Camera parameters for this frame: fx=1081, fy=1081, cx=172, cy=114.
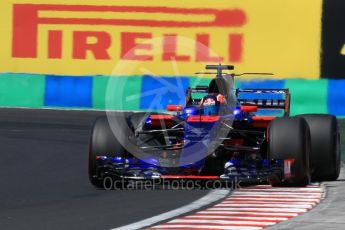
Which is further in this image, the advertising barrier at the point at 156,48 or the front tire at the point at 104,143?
the advertising barrier at the point at 156,48

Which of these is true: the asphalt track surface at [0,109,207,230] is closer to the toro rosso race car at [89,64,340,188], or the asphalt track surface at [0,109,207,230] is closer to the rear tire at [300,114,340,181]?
the toro rosso race car at [89,64,340,188]

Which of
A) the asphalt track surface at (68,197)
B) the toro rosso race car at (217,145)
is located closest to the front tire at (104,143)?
the toro rosso race car at (217,145)

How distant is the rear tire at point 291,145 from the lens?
11852 mm

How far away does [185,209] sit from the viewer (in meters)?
10.5

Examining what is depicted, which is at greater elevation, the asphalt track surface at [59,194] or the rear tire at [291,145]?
the rear tire at [291,145]

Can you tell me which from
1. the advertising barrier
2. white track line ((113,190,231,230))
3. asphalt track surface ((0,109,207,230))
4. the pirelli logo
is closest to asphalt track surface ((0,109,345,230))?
asphalt track surface ((0,109,207,230))

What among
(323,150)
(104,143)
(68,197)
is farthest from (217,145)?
(68,197)

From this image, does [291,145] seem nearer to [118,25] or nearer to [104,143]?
[104,143]

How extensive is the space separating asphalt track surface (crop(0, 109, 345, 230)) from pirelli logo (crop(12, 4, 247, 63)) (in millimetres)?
7703

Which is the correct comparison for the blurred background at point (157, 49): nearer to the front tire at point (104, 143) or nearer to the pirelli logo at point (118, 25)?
the pirelli logo at point (118, 25)

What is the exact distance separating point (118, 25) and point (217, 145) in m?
14.2

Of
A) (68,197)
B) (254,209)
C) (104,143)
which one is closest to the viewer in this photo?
(254,209)

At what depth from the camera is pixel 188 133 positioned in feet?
40.4

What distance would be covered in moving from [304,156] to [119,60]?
14.5 meters
